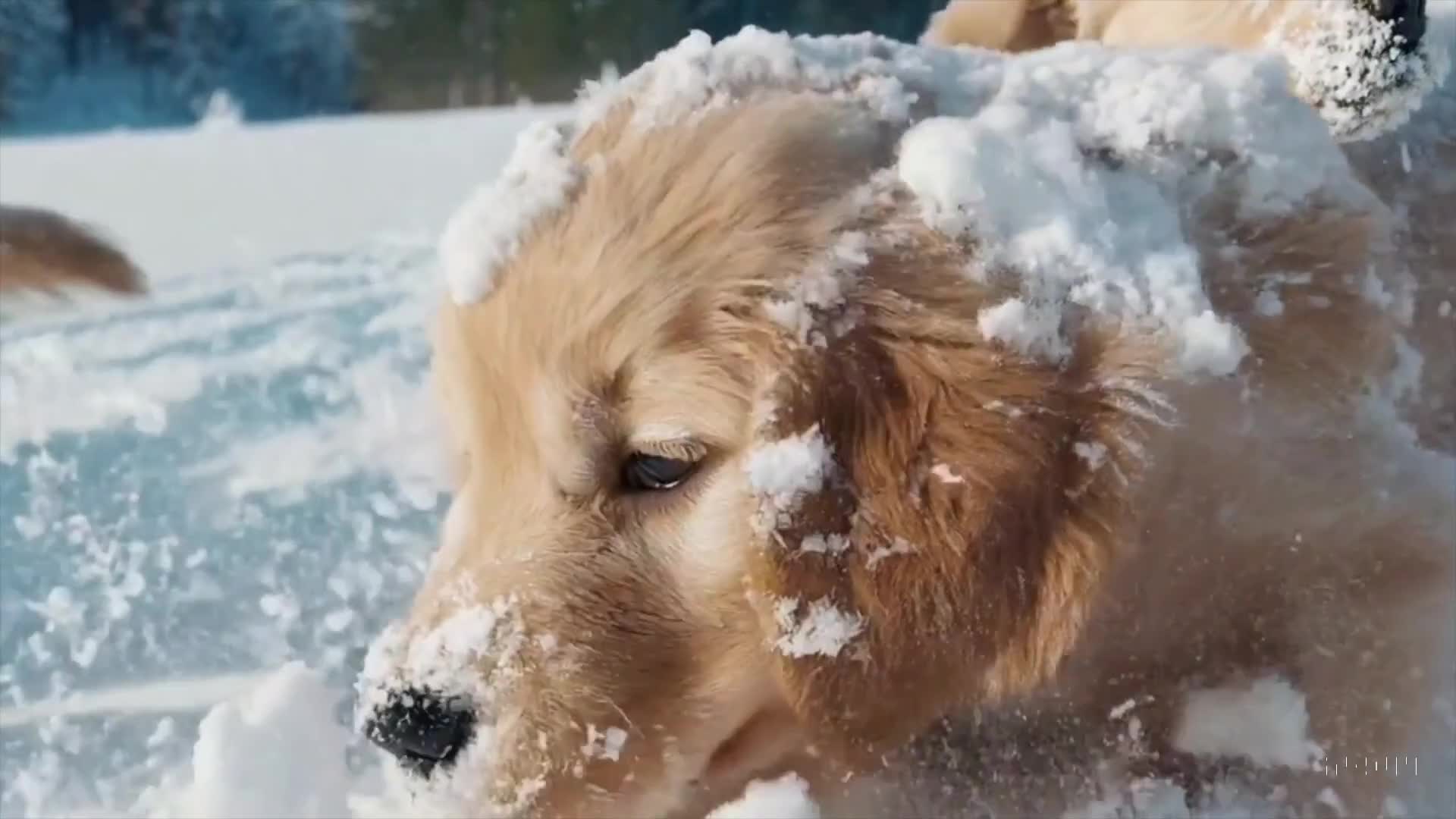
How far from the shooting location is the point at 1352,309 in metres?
1.13

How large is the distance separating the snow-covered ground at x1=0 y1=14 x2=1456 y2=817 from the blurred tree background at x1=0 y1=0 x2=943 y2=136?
5 cm

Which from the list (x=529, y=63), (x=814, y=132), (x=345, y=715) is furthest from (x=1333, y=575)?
(x=529, y=63)

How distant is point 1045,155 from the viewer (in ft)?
3.57

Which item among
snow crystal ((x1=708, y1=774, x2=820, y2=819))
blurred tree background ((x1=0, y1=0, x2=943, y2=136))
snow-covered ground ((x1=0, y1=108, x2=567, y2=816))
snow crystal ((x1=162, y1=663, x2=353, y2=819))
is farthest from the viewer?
blurred tree background ((x1=0, y1=0, x2=943, y2=136))

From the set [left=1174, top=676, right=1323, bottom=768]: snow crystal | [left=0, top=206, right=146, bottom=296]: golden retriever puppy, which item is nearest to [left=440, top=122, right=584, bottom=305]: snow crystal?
[left=1174, top=676, right=1323, bottom=768]: snow crystal

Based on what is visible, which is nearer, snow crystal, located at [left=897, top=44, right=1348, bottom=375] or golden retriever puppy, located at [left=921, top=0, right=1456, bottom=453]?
snow crystal, located at [left=897, top=44, right=1348, bottom=375]

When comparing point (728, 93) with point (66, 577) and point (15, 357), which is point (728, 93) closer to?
point (66, 577)

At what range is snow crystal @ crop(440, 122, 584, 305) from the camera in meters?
1.10

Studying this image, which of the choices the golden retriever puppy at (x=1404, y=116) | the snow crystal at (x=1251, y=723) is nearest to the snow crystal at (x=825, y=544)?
the snow crystal at (x=1251, y=723)

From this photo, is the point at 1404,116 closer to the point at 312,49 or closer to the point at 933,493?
the point at 933,493

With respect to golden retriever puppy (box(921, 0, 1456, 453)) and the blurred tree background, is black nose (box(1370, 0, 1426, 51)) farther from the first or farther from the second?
the blurred tree background

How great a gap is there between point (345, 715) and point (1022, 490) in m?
0.91

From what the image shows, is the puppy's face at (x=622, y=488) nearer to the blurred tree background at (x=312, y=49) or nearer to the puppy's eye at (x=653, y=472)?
the puppy's eye at (x=653, y=472)

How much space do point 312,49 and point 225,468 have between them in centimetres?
101
